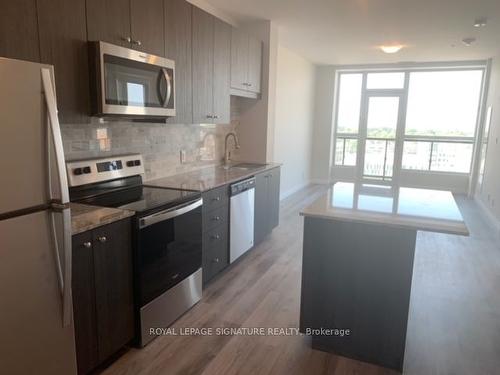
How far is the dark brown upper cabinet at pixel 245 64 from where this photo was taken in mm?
3762

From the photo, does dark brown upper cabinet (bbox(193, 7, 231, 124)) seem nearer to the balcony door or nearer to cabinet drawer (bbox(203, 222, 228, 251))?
cabinet drawer (bbox(203, 222, 228, 251))

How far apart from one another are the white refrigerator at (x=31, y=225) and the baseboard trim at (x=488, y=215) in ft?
17.1

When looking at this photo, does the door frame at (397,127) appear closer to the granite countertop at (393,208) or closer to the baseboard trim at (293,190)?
the baseboard trim at (293,190)

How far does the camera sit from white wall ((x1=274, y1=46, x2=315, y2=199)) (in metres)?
5.99

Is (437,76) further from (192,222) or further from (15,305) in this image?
(15,305)

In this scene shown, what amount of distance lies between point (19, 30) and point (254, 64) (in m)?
2.83

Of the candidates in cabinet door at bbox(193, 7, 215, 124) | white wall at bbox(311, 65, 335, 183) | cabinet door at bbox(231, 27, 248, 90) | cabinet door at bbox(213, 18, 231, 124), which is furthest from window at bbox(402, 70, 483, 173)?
cabinet door at bbox(193, 7, 215, 124)

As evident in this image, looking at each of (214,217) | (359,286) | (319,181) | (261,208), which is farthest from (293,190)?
(359,286)

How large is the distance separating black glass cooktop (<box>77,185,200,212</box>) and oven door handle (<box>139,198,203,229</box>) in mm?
36

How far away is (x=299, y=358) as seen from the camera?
2225 mm

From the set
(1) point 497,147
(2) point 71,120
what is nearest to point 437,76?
(1) point 497,147

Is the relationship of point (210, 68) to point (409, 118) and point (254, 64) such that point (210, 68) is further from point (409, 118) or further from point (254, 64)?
point (409, 118)

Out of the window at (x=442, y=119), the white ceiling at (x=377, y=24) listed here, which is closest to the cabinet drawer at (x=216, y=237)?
the white ceiling at (x=377, y=24)

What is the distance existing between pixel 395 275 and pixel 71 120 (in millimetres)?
2046
